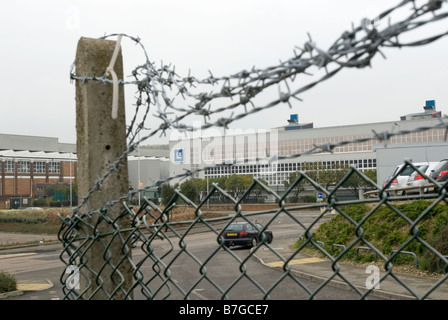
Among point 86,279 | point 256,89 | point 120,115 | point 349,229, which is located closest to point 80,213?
point 86,279

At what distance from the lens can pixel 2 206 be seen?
72.1 meters

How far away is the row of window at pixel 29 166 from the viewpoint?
240 feet

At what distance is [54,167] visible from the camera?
7881 centimetres

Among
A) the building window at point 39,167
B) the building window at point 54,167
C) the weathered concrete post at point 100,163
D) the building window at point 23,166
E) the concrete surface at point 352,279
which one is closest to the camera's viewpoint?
the weathered concrete post at point 100,163

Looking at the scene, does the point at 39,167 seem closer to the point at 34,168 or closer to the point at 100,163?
the point at 34,168

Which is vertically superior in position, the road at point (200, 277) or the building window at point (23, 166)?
the building window at point (23, 166)

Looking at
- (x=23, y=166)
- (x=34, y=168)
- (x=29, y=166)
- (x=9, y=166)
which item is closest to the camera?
(x=9, y=166)

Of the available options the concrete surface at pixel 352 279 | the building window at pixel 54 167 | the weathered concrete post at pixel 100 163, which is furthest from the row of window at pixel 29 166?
the weathered concrete post at pixel 100 163

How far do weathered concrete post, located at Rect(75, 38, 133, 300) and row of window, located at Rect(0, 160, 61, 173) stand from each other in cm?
7615

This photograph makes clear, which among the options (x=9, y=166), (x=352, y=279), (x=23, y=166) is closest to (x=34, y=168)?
(x=23, y=166)

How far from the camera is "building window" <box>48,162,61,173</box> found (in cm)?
7819

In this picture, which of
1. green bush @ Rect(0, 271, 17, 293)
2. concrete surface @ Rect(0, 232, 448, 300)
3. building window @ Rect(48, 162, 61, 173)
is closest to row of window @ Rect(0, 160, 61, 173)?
building window @ Rect(48, 162, 61, 173)

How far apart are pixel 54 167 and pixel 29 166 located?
4223 millimetres

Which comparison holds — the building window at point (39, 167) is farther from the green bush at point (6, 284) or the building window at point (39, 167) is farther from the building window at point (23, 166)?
the green bush at point (6, 284)
